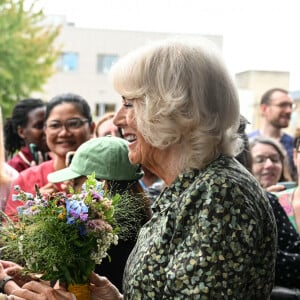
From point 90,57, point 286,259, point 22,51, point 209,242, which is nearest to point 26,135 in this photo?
point 286,259

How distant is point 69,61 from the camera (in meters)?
35.2

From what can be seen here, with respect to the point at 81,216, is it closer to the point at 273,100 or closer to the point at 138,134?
the point at 138,134

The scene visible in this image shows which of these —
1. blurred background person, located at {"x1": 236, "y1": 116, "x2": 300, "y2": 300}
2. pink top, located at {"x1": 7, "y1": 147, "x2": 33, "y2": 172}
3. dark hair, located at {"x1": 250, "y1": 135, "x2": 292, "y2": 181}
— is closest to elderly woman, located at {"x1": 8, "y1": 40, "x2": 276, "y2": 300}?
blurred background person, located at {"x1": 236, "y1": 116, "x2": 300, "y2": 300}

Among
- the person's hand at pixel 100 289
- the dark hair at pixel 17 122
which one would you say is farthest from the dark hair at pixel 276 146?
the person's hand at pixel 100 289

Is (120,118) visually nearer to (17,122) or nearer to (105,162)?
(105,162)

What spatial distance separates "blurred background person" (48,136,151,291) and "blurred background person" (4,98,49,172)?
2.19m

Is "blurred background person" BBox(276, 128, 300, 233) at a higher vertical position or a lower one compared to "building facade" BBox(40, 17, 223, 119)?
lower

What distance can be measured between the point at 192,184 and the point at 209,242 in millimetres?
242

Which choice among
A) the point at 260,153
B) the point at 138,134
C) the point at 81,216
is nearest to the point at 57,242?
the point at 81,216

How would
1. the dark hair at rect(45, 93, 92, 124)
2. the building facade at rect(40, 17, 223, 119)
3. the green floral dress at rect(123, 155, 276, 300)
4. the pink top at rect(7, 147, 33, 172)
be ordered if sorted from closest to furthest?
the green floral dress at rect(123, 155, 276, 300) → the dark hair at rect(45, 93, 92, 124) → the pink top at rect(7, 147, 33, 172) → the building facade at rect(40, 17, 223, 119)

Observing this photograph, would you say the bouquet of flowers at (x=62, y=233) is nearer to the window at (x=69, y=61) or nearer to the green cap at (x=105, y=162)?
the green cap at (x=105, y=162)

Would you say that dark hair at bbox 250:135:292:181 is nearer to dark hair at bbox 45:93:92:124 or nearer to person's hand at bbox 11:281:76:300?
dark hair at bbox 45:93:92:124

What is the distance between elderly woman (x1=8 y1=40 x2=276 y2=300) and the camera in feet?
6.23

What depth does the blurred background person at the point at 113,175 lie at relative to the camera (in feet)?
9.36
